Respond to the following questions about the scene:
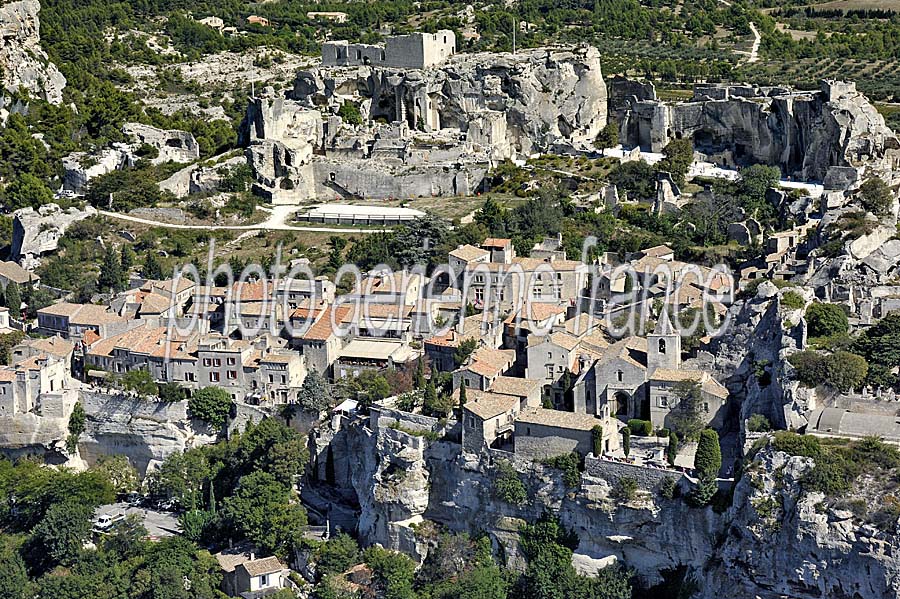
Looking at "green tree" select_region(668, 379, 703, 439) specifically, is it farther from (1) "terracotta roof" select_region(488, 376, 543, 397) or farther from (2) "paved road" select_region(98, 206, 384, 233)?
(2) "paved road" select_region(98, 206, 384, 233)

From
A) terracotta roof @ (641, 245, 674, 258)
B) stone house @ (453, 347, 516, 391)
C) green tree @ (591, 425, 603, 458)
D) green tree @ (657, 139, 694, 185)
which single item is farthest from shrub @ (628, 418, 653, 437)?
green tree @ (657, 139, 694, 185)

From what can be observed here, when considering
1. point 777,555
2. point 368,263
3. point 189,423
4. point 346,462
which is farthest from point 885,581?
point 368,263

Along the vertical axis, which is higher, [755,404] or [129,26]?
[129,26]

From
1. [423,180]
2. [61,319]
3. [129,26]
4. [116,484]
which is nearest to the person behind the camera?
[116,484]

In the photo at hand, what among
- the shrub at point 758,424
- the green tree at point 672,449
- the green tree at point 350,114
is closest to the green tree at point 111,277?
the green tree at point 350,114

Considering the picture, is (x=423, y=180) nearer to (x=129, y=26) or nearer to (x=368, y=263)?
(x=368, y=263)

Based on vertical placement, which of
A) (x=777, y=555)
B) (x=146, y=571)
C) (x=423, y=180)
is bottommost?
(x=146, y=571)

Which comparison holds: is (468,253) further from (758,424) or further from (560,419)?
(758,424)
